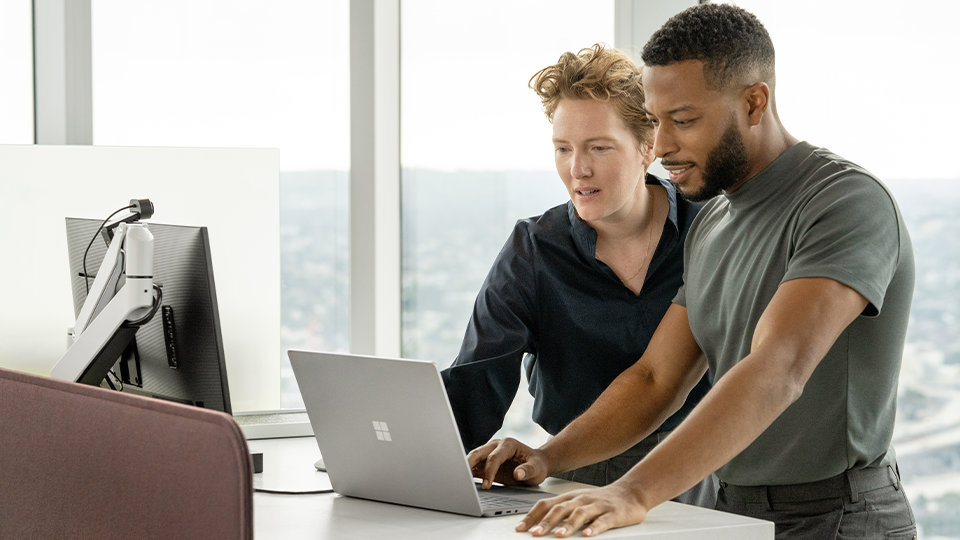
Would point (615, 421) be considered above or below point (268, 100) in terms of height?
below

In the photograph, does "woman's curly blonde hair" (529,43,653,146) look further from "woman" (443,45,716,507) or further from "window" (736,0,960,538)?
"window" (736,0,960,538)

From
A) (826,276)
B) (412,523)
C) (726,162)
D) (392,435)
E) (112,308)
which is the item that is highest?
(726,162)

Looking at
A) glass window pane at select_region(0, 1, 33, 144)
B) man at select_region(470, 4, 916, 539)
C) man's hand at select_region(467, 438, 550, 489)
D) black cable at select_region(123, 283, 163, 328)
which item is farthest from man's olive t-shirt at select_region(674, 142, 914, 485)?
glass window pane at select_region(0, 1, 33, 144)

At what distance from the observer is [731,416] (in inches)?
59.1

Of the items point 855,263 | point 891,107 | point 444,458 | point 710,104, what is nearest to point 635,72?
point 710,104

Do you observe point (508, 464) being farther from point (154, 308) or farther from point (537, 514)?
point (154, 308)

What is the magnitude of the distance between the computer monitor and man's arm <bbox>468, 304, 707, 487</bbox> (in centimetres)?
55

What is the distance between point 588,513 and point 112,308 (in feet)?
3.66

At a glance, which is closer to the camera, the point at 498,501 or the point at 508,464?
the point at 498,501

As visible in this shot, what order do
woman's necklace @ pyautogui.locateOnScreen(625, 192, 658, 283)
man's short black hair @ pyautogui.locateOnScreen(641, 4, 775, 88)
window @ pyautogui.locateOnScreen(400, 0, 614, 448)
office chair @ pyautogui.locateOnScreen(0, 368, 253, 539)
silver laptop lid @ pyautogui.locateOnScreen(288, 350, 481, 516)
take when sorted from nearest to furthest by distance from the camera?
1. office chair @ pyautogui.locateOnScreen(0, 368, 253, 539)
2. silver laptop lid @ pyautogui.locateOnScreen(288, 350, 481, 516)
3. man's short black hair @ pyautogui.locateOnScreen(641, 4, 775, 88)
4. woman's necklace @ pyautogui.locateOnScreen(625, 192, 658, 283)
5. window @ pyautogui.locateOnScreen(400, 0, 614, 448)

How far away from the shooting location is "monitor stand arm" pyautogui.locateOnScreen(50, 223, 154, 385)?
209 cm

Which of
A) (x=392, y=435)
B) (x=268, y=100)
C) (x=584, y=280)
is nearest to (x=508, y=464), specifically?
(x=392, y=435)

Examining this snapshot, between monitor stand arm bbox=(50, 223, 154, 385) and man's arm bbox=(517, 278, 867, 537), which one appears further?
monitor stand arm bbox=(50, 223, 154, 385)

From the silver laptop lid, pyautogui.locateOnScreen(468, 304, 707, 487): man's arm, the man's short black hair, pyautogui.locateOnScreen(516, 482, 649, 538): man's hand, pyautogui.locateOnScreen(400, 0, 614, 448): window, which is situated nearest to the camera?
pyautogui.locateOnScreen(516, 482, 649, 538): man's hand
